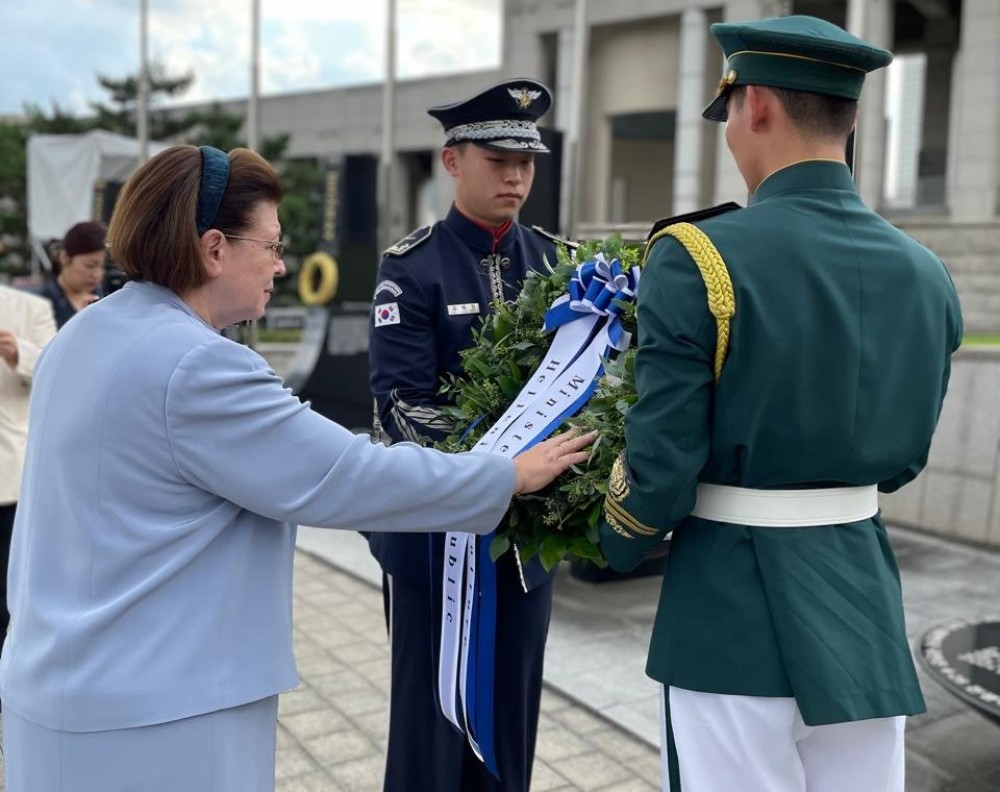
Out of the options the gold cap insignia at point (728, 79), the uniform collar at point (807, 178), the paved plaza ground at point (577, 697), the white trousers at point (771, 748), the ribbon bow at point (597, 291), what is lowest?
the paved plaza ground at point (577, 697)

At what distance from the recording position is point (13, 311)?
12.3 ft

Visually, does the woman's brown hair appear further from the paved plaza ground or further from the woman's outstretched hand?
the paved plaza ground

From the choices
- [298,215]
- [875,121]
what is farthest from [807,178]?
[298,215]

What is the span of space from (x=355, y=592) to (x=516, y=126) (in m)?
3.32

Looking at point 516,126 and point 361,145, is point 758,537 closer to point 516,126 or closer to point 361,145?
point 516,126

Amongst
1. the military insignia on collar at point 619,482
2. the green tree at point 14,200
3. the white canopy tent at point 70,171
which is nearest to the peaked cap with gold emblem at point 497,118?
the military insignia on collar at point 619,482

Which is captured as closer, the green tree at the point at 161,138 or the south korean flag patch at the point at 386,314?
the south korean flag patch at the point at 386,314

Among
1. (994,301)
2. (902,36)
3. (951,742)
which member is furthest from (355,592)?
(902,36)

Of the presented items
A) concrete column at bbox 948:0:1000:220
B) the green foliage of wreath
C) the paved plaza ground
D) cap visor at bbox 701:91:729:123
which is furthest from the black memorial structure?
concrete column at bbox 948:0:1000:220

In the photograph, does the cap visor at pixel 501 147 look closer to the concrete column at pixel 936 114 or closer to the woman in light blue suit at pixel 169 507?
the woman in light blue suit at pixel 169 507

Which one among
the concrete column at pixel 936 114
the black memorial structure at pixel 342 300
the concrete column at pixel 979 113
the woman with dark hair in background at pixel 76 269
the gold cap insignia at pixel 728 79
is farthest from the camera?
the concrete column at pixel 936 114

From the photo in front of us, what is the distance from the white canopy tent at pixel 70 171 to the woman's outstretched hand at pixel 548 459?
72.4 ft

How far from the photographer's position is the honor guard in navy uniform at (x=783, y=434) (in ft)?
5.10

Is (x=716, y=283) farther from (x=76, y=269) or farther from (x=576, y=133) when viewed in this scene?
(x=576, y=133)
